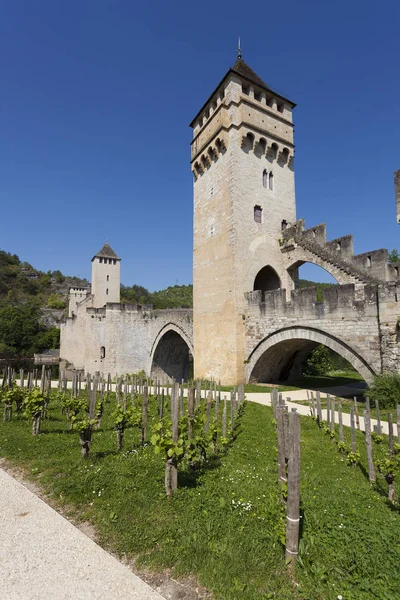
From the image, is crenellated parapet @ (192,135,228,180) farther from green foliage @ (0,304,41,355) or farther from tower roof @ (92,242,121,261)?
green foliage @ (0,304,41,355)

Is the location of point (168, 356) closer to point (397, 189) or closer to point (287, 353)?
point (287, 353)

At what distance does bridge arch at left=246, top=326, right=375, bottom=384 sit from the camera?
1141 cm

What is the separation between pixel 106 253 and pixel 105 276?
3.22 metres

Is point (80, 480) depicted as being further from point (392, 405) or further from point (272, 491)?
point (392, 405)

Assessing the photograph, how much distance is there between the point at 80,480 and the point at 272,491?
2772mm

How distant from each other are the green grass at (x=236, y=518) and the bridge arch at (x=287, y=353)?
6.16 metres

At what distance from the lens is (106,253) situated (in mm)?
40844

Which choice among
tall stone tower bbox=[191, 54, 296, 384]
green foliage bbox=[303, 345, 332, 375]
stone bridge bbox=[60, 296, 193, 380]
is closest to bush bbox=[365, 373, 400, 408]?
tall stone tower bbox=[191, 54, 296, 384]

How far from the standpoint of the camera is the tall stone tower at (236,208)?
16375mm

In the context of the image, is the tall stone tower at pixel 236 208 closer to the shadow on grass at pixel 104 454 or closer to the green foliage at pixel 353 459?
the green foliage at pixel 353 459

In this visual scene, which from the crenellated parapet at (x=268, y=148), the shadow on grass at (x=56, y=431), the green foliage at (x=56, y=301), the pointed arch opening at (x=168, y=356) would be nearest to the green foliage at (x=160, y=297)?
the green foliage at (x=56, y=301)

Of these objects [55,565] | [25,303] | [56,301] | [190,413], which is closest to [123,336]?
[190,413]

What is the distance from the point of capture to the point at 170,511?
381 centimetres

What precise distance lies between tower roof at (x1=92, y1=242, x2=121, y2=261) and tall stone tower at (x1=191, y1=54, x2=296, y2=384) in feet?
78.1
